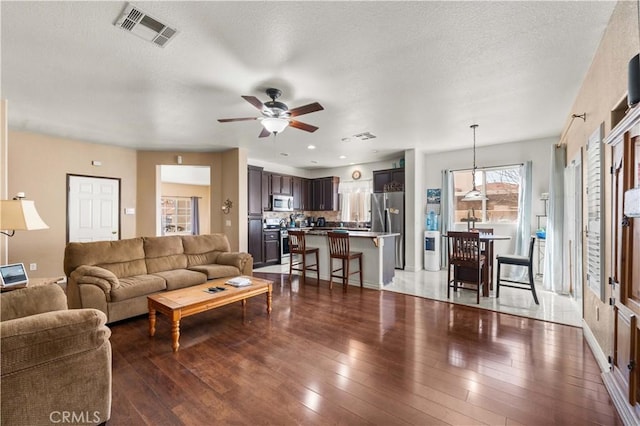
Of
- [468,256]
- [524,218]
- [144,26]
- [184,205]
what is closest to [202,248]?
[144,26]

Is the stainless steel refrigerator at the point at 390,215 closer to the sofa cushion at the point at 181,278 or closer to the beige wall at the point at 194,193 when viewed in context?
the sofa cushion at the point at 181,278

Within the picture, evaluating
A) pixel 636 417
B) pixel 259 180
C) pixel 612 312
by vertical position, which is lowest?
pixel 636 417

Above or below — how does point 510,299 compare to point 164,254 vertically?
below

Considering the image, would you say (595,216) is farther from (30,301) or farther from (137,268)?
(137,268)

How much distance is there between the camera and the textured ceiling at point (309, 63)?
2014 millimetres

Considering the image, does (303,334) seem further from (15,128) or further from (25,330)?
(15,128)

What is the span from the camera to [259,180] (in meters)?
6.95

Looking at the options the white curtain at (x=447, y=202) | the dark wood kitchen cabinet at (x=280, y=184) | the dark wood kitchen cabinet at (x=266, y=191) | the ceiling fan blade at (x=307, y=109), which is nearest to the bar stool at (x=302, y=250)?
the dark wood kitchen cabinet at (x=266, y=191)

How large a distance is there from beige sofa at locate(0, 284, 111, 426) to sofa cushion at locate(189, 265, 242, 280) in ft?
8.09

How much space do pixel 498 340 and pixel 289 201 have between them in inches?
234

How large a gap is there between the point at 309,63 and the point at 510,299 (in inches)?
165

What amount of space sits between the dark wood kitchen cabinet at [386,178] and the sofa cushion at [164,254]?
4605 mm

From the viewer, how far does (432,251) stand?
619cm

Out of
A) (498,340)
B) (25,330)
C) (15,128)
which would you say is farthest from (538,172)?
(15,128)
